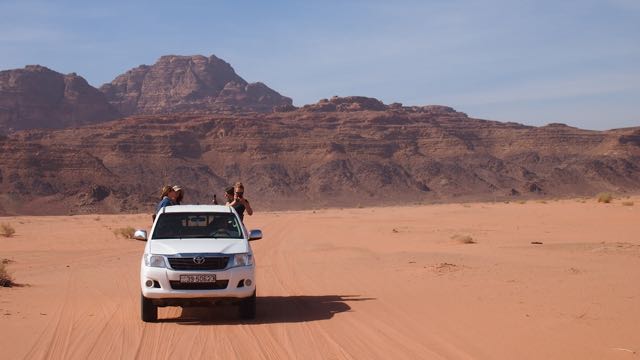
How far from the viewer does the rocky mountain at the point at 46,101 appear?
150 metres

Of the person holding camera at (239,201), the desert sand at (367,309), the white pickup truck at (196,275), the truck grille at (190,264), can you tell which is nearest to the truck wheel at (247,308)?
the white pickup truck at (196,275)

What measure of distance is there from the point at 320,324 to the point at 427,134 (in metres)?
117

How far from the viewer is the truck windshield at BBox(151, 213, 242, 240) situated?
11.4 metres

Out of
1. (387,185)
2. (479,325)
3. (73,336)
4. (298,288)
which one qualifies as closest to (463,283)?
(298,288)

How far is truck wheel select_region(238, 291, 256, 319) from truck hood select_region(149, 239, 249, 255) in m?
0.67

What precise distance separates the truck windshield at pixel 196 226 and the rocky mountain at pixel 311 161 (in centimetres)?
7431

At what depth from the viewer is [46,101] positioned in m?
155

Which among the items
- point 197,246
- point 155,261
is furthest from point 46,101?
point 155,261

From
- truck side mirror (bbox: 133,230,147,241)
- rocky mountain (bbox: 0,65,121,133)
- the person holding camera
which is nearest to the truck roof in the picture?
truck side mirror (bbox: 133,230,147,241)

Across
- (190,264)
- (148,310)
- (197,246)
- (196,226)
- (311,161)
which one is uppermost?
(311,161)

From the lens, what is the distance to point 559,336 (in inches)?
356

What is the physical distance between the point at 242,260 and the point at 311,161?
103m

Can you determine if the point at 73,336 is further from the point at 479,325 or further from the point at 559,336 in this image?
the point at 559,336

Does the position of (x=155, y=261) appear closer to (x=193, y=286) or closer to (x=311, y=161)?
(x=193, y=286)
